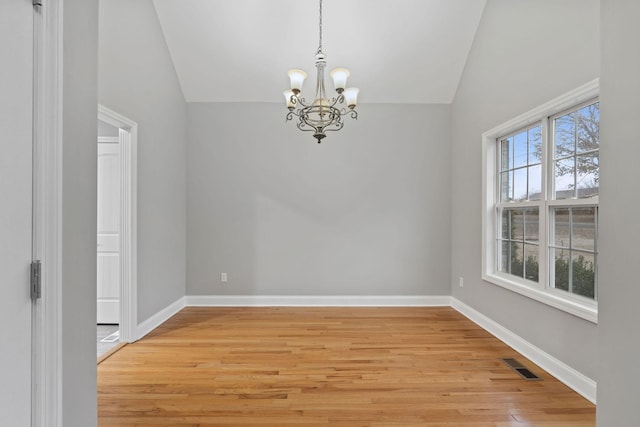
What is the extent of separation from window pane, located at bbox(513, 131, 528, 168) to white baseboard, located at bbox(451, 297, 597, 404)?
1647mm

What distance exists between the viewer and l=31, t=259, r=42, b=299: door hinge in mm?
996

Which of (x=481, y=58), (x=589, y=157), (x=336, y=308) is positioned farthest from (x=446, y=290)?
(x=481, y=58)

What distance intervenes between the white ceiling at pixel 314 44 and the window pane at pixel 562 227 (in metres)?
2.34

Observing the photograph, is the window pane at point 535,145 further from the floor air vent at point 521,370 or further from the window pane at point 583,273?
the floor air vent at point 521,370

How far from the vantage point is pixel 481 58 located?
146 inches

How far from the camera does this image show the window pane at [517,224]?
128 inches

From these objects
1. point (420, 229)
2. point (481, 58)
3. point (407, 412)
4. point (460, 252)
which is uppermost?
point (481, 58)

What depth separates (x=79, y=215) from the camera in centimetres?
118

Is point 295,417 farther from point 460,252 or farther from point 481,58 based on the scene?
point 481,58

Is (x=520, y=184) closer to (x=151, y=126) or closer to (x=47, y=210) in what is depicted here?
(x=47, y=210)

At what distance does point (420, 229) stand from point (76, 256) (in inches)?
159

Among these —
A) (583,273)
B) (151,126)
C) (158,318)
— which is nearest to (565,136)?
(583,273)

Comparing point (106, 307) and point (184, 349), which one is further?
point (106, 307)

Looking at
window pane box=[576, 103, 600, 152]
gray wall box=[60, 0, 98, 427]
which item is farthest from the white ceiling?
gray wall box=[60, 0, 98, 427]
